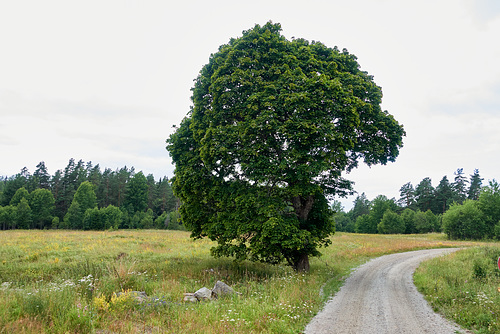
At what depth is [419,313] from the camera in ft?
27.9

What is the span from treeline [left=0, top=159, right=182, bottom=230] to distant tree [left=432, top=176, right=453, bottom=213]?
287ft

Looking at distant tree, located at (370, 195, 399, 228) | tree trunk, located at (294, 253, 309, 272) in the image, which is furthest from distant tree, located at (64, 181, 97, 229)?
distant tree, located at (370, 195, 399, 228)

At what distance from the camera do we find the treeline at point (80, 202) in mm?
63219

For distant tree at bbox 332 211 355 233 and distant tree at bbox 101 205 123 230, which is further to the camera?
distant tree at bbox 332 211 355 233

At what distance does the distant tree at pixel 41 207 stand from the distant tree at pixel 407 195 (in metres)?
118

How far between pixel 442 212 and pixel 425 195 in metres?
7.42

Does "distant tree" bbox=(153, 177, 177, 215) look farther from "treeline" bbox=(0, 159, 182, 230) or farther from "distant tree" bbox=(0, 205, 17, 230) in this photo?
"distant tree" bbox=(0, 205, 17, 230)

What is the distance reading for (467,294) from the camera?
30.9 feet

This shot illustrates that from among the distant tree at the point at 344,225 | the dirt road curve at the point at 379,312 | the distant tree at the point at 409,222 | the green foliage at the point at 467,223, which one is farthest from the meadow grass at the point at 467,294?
the distant tree at the point at 344,225

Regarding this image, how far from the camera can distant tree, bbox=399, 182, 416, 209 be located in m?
102

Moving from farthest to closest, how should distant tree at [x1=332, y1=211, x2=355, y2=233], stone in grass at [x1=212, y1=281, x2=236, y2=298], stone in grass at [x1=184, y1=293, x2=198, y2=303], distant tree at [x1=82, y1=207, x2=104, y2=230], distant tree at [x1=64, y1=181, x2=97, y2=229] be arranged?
1. distant tree at [x1=332, y1=211, x2=355, y2=233]
2. distant tree at [x1=64, y1=181, x2=97, y2=229]
3. distant tree at [x1=82, y1=207, x2=104, y2=230]
4. stone in grass at [x1=212, y1=281, x2=236, y2=298]
5. stone in grass at [x1=184, y1=293, x2=198, y2=303]

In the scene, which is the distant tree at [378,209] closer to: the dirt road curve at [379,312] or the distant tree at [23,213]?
the dirt road curve at [379,312]

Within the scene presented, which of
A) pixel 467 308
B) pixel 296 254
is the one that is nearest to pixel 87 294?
pixel 296 254

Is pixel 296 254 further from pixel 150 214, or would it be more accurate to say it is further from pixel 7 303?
pixel 150 214
